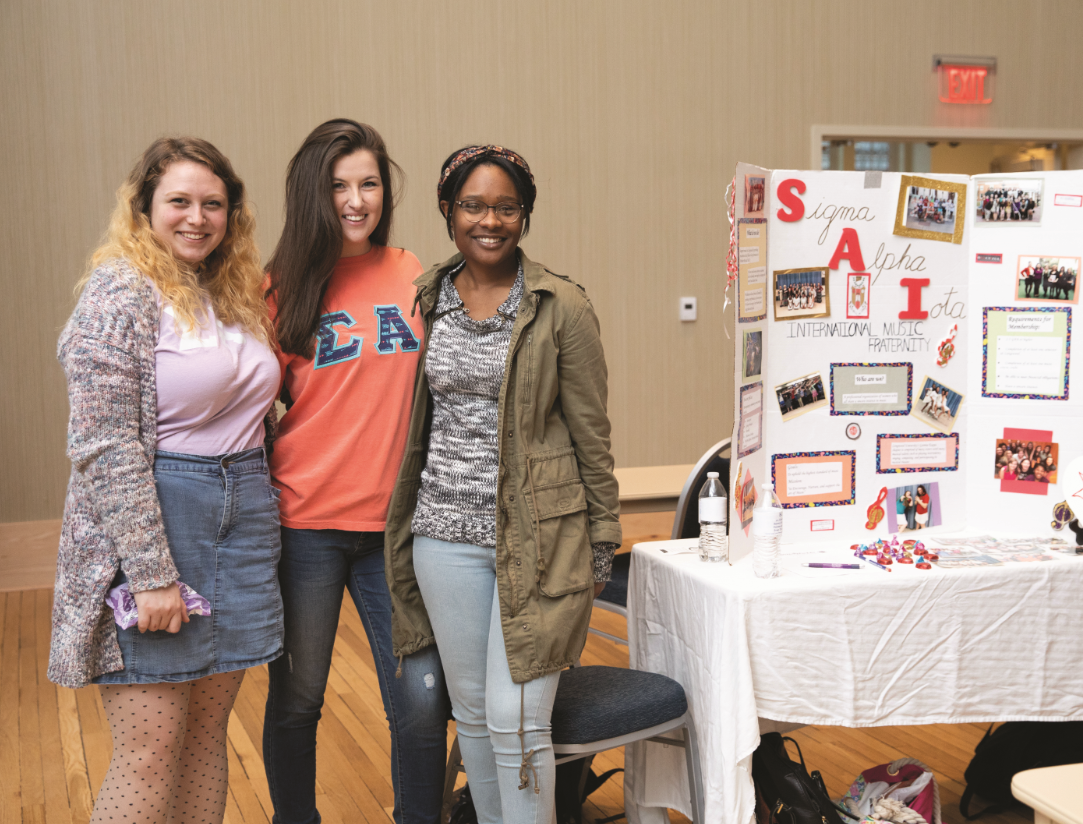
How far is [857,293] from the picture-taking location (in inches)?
85.7

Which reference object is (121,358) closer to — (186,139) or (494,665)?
(186,139)

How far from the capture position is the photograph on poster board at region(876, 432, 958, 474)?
7.34 feet

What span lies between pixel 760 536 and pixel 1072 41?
5731 mm

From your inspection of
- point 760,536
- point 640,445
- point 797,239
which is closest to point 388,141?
point 640,445

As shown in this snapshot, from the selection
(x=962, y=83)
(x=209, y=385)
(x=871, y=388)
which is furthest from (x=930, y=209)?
(x=962, y=83)

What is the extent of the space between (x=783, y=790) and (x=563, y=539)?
2.60 feet

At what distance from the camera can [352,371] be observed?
1817 mm

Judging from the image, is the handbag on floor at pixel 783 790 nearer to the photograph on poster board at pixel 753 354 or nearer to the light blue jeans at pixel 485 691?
the light blue jeans at pixel 485 691

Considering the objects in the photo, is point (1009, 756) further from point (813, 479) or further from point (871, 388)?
point (871, 388)

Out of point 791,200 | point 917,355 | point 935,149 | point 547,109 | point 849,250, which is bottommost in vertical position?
point 917,355

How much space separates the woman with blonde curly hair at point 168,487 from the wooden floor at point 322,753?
86 centimetres

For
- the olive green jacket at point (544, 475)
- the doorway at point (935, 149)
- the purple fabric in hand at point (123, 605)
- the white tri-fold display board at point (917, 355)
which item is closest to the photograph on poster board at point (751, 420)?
the white tri-fold display board at point (917, 355)

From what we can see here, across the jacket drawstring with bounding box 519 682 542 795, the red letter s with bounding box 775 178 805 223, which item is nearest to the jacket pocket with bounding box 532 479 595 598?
the jacket drawstring with bounding box 519 682 542 795

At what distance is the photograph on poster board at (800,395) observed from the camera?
2.14 metres
